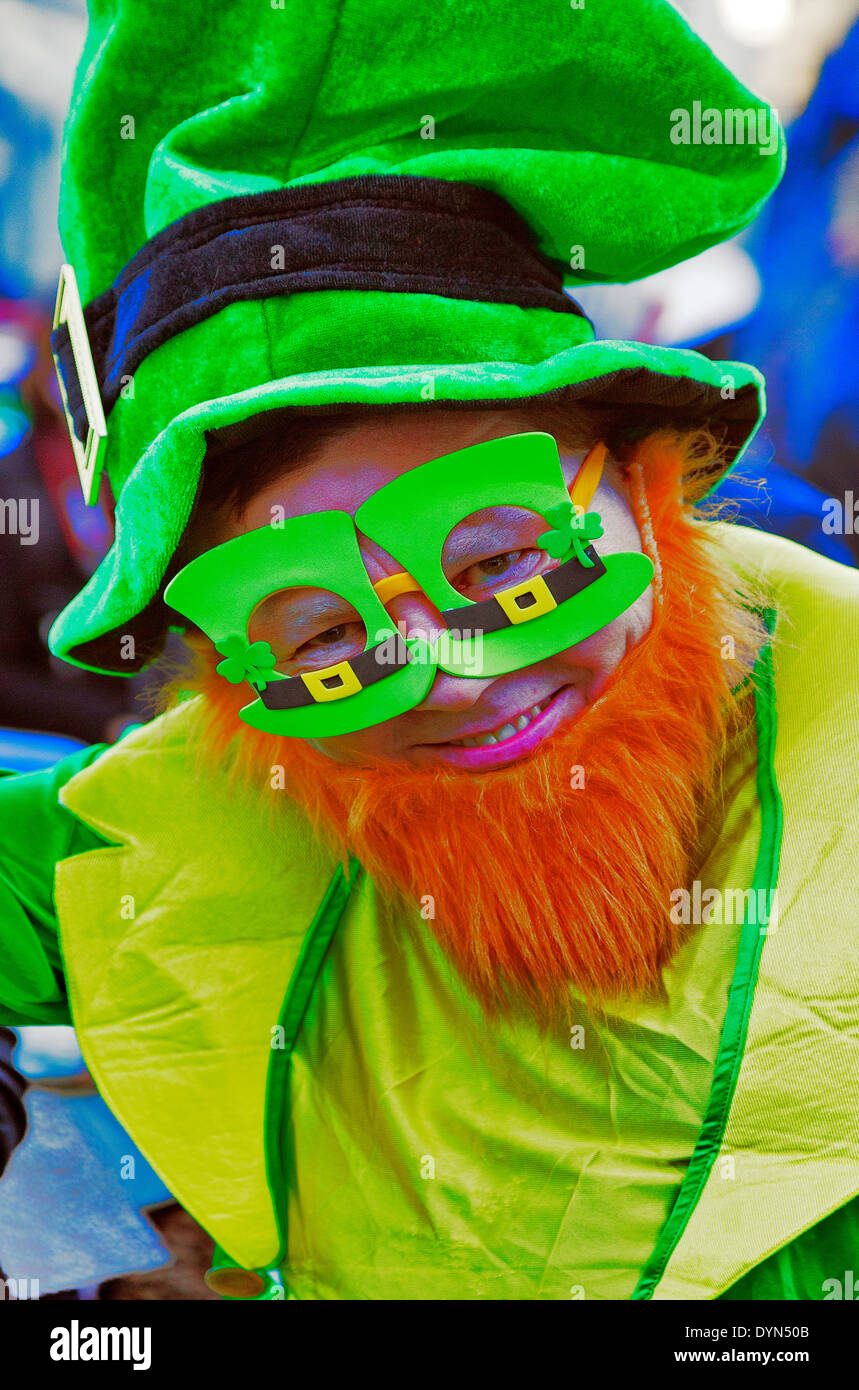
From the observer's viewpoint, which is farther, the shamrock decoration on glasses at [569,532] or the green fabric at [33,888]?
the green fabric at [33,888]

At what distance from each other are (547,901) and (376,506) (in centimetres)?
38

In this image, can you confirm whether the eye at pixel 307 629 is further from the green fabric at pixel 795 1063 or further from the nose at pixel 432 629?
the green fabric at pixel 795 1063

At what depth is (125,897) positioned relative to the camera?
3.97ft

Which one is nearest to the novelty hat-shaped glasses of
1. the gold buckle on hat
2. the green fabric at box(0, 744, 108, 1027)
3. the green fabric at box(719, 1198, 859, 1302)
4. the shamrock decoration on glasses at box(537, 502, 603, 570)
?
the shamrock decoration on glasses at box(537, 502, 603, 570)

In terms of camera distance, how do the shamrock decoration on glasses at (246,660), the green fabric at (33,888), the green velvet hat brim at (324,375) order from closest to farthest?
1. the green velvet hat brim at (324,375)
2. the shamrock decoration on glasses at (246,660)
3. the green fabric at (33,888)

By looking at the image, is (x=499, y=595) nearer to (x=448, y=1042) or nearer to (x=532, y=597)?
(x=532, y=597)

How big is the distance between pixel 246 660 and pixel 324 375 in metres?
0.26

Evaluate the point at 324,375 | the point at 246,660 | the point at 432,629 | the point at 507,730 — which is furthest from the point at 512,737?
the point at 324,375

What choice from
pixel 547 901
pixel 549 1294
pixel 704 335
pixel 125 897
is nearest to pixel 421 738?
pixel 547 901

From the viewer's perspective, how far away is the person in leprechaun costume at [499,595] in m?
0.91

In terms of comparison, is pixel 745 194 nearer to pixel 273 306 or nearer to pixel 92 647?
pixel 273 306

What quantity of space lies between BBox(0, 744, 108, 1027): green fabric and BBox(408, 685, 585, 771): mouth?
1.55 feet

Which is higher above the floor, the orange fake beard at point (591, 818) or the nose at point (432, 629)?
the nose at point (432, 629)

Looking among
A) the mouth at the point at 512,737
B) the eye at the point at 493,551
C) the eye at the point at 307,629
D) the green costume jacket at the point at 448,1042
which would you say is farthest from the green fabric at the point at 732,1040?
the eye at the point at 307,629
